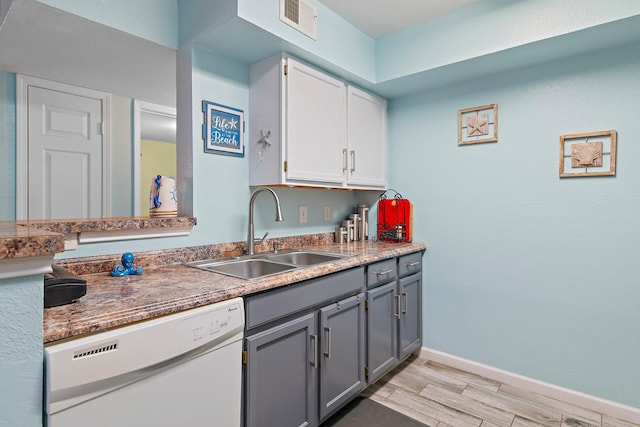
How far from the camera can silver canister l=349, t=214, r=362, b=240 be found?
9.11ft

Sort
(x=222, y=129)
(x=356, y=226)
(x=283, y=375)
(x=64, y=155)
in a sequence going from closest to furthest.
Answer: (x=283, y=375) < (x=222, y=129) < (x=64, y=155) < (x=356, y=226)

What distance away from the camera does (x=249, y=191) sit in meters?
2.08

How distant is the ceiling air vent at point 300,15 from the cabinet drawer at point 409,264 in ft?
5.05

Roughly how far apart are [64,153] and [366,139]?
2377mm

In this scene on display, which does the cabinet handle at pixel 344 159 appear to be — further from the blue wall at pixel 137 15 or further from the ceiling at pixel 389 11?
the blue wall at pixel 137 15

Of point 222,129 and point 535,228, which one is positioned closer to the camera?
point 222,129

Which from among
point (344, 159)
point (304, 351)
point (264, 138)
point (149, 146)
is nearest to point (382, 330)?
point (304, 351)

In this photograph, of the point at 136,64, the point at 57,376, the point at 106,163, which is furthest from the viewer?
the point at 106,163

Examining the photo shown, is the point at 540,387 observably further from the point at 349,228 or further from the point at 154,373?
the point at 154,373

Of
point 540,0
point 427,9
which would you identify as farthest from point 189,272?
point 540,0

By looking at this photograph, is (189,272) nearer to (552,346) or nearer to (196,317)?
(196,317)

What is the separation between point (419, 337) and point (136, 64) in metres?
2.80

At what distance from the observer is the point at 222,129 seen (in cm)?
191

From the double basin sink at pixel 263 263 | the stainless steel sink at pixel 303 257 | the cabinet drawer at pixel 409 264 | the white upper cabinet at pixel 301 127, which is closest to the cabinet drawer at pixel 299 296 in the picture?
the double basin sink at pixel 263 263
